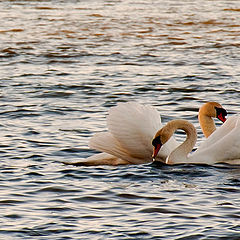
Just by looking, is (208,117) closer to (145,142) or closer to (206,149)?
(206,149)

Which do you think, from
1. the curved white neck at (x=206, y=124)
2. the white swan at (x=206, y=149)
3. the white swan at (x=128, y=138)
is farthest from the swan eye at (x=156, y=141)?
the curved white neck at (x=206, y=124)

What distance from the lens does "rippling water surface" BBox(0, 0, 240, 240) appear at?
27.9 ft

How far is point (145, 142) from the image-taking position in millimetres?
11328

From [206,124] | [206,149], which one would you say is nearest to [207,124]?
[206,124]

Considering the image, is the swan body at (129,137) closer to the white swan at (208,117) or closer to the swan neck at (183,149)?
the swan neck at (183,149)

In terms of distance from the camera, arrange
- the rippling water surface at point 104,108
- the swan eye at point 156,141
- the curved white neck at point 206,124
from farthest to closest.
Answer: the curved white neck at point 206,124 → the swan eye at point 156,141 → the rippling water surface at point 104,108

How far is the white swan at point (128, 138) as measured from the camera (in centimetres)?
1127

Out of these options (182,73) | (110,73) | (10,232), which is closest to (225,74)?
(182,73)

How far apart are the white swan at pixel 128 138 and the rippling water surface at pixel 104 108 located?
30 centimetres

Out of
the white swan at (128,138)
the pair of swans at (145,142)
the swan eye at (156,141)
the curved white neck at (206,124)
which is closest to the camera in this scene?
the swan eye at (156,141)

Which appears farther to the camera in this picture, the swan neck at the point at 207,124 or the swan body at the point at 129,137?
the swan neck at the point at 207,124

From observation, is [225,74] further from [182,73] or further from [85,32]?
[85,32]

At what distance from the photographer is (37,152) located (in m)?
11.7

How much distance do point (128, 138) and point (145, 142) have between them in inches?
9.5
